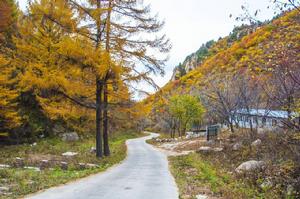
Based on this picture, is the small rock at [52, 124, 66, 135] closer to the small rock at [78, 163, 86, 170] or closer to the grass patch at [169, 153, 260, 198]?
the small rock at [78, 163, 86, 170]

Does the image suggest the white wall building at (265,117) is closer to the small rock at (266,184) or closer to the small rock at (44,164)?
the small rock at (266,184)

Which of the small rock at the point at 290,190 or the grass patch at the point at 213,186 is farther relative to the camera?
the grass patch at the point at 213,186

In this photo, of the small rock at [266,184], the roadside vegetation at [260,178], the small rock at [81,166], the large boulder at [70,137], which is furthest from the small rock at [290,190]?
the large boulder at [70,137]

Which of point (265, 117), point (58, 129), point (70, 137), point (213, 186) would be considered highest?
point (265, 117)

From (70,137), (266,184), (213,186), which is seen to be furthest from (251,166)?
(70,137)

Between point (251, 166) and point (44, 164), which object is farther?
point (44, 164)

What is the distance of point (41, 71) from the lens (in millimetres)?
14070

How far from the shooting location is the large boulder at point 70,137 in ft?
85.2

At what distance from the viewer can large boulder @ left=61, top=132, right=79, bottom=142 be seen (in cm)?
2597

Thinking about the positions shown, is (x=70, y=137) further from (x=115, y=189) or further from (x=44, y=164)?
(x=115, y=189)

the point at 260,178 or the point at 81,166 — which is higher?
the point at 81,166

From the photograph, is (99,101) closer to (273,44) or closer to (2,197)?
(2,197)

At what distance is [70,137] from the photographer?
1044 inches

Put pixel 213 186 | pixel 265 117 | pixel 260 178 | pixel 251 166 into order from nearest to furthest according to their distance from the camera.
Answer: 1. pixel 213 186
2. pixel 260 178
3. pixel 251 166
4. pixel 265 117
